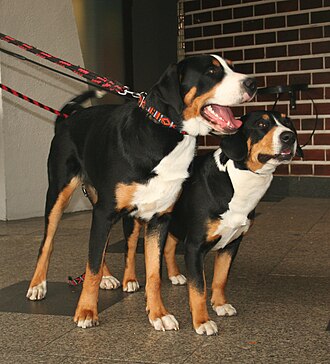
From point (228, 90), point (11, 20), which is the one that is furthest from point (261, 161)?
point (11, 20)

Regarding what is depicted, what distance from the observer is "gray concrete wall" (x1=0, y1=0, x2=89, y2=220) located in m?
6.37

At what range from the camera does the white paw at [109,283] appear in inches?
158

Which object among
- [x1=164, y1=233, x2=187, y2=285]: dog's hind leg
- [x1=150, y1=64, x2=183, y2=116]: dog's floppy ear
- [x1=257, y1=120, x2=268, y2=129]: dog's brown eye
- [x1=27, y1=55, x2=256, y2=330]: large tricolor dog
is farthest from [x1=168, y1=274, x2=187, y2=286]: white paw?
[x1=150, y1=64, x2=183, y2=116]: dog's floppy ear

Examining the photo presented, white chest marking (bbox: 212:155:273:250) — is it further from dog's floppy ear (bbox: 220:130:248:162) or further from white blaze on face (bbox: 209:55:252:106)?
white blaze on face (bbox: 209:55:252:106)

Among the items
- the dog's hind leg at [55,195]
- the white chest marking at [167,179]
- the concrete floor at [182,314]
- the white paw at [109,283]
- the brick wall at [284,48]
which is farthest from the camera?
the brick wall at [284,48]

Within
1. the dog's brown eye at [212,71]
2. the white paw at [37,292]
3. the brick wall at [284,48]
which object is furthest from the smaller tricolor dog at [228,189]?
the brick wall at [284,48]

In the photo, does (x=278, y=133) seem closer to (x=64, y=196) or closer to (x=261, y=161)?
(x=261, y=161)

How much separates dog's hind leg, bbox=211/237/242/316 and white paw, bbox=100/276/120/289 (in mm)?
712

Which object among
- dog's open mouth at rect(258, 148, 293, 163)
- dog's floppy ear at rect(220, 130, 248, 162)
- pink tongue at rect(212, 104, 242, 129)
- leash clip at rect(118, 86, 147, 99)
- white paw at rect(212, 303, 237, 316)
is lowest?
white paw at rect(212, 303, 237, 316)

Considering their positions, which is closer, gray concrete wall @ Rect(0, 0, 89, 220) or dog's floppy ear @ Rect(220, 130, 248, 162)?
dog's floppy ear @ Rect(220, 130, 248, 162)

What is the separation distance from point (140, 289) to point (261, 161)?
46.1 inches

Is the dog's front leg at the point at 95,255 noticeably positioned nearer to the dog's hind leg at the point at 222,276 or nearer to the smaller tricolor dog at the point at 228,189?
the smaller tricolor dog at the point at 228,189

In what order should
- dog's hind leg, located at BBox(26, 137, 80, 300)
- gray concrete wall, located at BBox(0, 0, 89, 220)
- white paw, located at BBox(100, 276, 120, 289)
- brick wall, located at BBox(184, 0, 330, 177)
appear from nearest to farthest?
dog's hind leg, located at BBox(26, 137, 80, 300)
white paw, located at BBox(100, 276, 120, 289)
gray concrete wall, located at BBox(0, 0, 89, 220)
brick wall, located at BBox(184, 0, 330, 177)

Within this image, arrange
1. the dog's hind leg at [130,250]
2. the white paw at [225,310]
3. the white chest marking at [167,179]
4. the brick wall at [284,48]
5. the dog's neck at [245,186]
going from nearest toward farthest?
1. the white chest marking at [167,179]
2. the dog's neck at [245,186]
3. the white paw at [225,310]
4. the dog's hind leg at [130,250]
5. the brick wall at [284,48]
